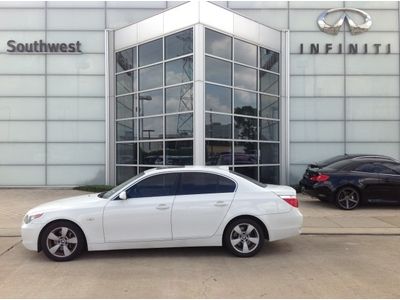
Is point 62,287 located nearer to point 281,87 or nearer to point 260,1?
point 281,87

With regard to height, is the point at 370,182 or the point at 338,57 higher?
the point at 338,57

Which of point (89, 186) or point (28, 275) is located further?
point (89, 186)

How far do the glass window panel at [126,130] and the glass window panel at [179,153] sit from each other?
2.27 metres

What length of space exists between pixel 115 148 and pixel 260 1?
28.2ft

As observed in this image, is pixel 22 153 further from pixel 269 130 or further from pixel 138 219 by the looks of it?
pixel 138 219

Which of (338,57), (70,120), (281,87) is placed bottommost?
(70,120)

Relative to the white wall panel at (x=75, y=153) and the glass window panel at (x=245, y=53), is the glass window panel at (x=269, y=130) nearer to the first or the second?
the glass window panel at (x=245, y=53)

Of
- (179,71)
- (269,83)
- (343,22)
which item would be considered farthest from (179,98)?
(343,22)

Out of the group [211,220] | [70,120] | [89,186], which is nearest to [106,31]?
[70,120]

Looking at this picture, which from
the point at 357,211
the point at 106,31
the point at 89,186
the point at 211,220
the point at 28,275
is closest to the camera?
the point at 28,275

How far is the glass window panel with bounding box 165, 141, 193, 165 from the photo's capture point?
15.3 metres

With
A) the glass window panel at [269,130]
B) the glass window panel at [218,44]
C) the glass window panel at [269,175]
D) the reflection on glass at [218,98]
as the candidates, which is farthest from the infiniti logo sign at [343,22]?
the glass window panel at [269,175]

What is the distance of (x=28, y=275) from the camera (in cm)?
621

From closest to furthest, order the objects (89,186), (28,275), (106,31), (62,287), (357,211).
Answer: (62,287) < (28,275) < (357,211) < (89,186) < (106,31)
